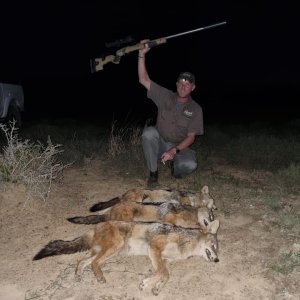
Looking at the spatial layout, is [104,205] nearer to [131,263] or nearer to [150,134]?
[131,263]

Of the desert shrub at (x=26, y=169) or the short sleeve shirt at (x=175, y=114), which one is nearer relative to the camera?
the desert shrub at (x=26, y=169)

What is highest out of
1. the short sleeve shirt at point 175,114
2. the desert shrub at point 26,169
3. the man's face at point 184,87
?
the man's face at point 184,87

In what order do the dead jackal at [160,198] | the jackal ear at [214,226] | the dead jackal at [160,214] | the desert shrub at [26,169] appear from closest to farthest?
the jackal ear at [214,226], the dead jackal at [160,214], the dead jackal at [160,198], the desert shrub at [26,169]

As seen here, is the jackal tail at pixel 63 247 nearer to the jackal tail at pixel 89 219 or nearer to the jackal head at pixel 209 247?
the jackal tail at pixel 89 219

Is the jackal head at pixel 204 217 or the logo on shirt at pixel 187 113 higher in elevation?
the logo on shirt at pixel 187 113

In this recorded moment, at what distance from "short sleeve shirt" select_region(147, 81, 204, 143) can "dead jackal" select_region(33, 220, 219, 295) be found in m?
2.59

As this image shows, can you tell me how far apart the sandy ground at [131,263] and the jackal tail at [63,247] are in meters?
0.12

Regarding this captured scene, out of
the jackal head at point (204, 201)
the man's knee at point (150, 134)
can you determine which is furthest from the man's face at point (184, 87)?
the jackal head at point (204, 201)

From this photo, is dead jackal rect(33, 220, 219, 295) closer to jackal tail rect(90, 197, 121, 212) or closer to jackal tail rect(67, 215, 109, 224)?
jackal tail rect(67, 215, 109, 224)

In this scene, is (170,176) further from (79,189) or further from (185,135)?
(79,189)

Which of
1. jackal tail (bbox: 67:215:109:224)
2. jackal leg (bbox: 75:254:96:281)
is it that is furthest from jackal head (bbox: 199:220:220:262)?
jackal tail (bbox: 67:215:109:224)

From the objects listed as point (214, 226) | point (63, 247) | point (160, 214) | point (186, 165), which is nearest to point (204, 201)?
point (160, 214)

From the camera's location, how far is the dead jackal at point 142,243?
414 cm

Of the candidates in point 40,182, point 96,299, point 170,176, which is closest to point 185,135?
point 170,176
